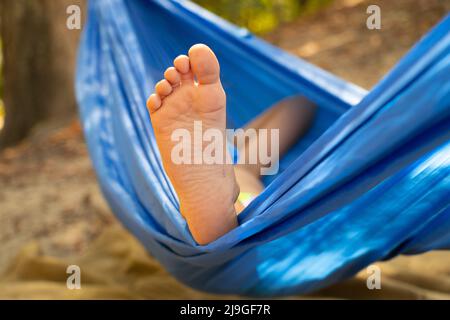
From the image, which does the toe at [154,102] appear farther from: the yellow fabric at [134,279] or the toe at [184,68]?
the yellow fabric at [134,279]

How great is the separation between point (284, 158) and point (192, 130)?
2.04ft

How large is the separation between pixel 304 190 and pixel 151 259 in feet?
2.68

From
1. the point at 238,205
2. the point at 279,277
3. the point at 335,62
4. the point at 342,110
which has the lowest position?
the point at 279,277

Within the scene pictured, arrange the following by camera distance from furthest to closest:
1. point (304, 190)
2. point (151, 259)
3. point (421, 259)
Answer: point (151, 259), point (421, 259), point (304, 190)

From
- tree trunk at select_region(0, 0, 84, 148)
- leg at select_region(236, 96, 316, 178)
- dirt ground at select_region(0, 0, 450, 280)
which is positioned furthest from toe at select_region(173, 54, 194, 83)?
tree trunk at select_region(0, 0, 84, 148)

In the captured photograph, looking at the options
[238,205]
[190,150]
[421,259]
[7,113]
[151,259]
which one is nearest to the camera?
[190,150]

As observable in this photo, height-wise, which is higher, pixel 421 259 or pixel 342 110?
pixel 342 110

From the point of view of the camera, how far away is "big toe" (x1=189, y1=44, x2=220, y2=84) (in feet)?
3.14

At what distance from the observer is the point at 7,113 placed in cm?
309

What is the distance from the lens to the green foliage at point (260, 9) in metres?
3.88

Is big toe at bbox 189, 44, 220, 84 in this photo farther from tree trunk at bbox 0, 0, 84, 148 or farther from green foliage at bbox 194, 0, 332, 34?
green foliage at bbox 194, 0, 332, 34

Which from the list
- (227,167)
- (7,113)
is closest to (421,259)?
(227,167)

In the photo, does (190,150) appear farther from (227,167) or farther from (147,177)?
(147,177)

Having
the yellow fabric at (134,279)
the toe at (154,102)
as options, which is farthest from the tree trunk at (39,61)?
the toe at (154,102)
